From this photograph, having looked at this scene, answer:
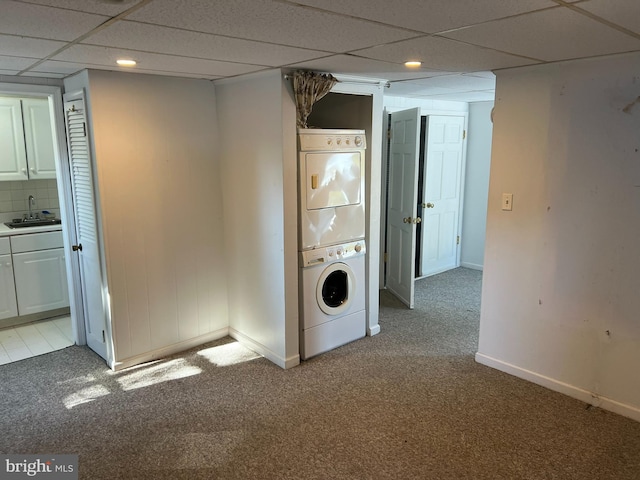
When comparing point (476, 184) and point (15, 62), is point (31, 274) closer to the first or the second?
point (15, 62)

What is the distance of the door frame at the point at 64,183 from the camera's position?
3319mm

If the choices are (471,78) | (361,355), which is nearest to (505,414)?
(361,355)

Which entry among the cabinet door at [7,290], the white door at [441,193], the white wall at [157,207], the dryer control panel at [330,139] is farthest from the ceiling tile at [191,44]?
the white door at [441,193]

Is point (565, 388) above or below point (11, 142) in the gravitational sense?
below

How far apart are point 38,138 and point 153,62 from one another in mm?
2235

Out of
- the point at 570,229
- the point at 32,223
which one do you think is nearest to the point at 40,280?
the point at 32,223

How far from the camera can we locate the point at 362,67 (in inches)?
115

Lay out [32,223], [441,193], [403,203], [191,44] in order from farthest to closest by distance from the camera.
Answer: [441,193]
[403,203]
[32,223]
[191,44]

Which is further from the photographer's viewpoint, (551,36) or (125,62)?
(125,62)

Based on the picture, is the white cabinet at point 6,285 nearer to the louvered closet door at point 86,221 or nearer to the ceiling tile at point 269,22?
the louvered closet door at point 86,221

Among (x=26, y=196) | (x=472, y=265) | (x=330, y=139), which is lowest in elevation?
(x=472, y=265)

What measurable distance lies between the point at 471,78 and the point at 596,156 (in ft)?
3.72

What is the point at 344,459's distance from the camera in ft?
8.00

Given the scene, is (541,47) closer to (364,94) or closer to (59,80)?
(364,94)
